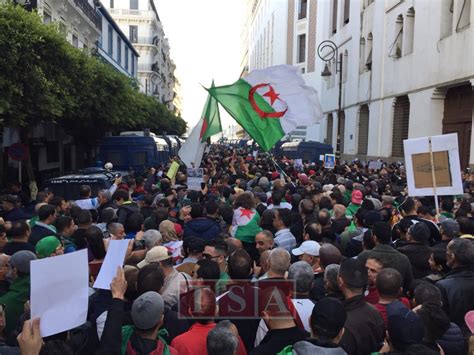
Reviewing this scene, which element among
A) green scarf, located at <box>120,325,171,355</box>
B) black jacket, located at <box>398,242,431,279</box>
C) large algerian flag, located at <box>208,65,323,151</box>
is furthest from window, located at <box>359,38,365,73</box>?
green scarf, located at <box>120,325,171,355</box>

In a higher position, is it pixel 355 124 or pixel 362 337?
pixel 355 124

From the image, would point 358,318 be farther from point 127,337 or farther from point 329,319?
point 127,337

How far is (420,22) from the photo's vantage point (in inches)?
800

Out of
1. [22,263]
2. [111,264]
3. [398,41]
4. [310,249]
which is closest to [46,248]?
[22,263]

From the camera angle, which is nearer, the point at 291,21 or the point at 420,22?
the point at 420,22

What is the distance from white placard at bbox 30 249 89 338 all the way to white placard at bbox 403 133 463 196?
5136 mm

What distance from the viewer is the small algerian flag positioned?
6484mm

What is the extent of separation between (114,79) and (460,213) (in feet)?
52.9

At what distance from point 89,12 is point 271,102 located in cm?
2258

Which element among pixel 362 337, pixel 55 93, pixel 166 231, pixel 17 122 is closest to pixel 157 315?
pixel 362 337

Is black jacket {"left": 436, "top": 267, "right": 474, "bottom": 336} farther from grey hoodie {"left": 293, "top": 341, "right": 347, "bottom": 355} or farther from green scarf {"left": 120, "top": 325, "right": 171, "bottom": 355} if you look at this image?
green scarf {"left": 120, "top": 325, "right": 171, "bottom": 355}

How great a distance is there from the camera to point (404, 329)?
Result: 2766mm

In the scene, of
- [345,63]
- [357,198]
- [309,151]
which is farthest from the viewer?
[345,63]

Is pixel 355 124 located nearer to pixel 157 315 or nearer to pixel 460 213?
pixel 460 213
